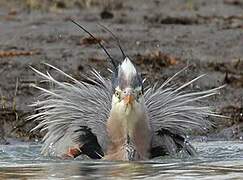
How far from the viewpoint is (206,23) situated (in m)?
14.1

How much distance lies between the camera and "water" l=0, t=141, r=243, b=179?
7.14 metres

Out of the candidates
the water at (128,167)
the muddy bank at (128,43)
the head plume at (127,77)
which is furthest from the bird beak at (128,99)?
the muddy bank at (128,43)

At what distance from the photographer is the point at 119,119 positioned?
791cm

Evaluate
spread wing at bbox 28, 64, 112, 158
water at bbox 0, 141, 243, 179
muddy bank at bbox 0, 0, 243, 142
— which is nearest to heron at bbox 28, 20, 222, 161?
spread wing at bbox 28, 64, 112, 158

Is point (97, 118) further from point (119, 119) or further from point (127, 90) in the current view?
point (127, 90)

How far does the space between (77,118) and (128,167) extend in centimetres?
95

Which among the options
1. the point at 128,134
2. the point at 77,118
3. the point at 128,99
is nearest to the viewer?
the point at 128,99

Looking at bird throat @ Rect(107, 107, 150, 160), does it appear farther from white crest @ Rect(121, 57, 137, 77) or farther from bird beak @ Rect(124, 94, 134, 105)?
white crest @ Rect(121, 57, 137, 77)

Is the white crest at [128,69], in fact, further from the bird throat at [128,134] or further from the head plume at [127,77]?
the bird throat at [128,134]

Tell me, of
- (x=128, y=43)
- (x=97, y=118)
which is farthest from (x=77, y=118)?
(x=128, y=43)

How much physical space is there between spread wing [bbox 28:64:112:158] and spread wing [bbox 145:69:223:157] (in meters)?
0.33

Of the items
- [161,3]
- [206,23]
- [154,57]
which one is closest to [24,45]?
[154,57]

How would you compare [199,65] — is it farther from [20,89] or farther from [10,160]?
[10,160]

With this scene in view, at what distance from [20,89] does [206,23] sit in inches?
159
